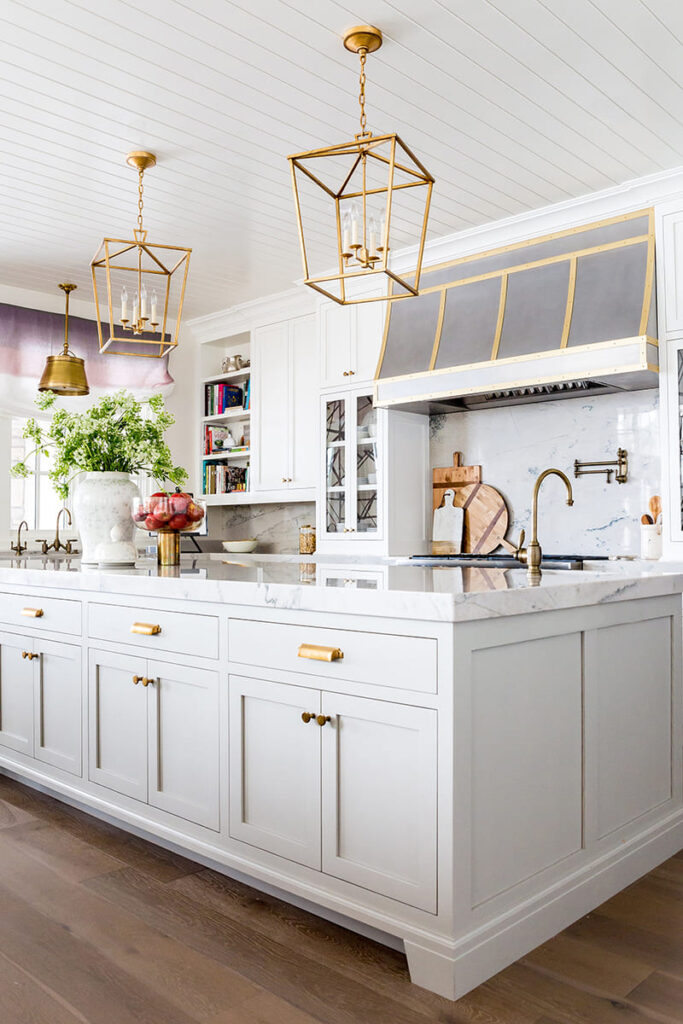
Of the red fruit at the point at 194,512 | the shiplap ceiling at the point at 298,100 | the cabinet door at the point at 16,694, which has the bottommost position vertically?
the cabinet door at the point at 16,694

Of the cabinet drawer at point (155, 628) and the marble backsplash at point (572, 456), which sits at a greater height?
the marble backsplash at point (572, 456)

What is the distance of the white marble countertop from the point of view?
5.79 feet

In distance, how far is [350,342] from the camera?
4980mm

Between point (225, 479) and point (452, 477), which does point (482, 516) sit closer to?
point (452, 477)

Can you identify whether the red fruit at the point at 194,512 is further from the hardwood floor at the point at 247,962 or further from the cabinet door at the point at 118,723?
the hardwood floor at the point at 247,962

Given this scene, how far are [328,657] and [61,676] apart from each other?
133 centimetres

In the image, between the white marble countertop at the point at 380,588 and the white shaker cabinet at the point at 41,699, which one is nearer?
the white marble countertop at the point at 380,588

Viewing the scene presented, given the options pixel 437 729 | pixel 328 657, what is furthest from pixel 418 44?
pixel 437 729

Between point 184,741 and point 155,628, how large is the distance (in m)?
0.33

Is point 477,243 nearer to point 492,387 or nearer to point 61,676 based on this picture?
point 492,387

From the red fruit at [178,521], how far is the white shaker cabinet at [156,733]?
1.70 ft

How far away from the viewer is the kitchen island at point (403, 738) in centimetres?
175

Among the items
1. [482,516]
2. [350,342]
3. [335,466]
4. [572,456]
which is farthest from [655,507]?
[350,342]

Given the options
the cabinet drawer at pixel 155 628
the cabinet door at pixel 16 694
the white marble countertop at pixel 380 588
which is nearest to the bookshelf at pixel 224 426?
the cabinet door at pixel 16 694
